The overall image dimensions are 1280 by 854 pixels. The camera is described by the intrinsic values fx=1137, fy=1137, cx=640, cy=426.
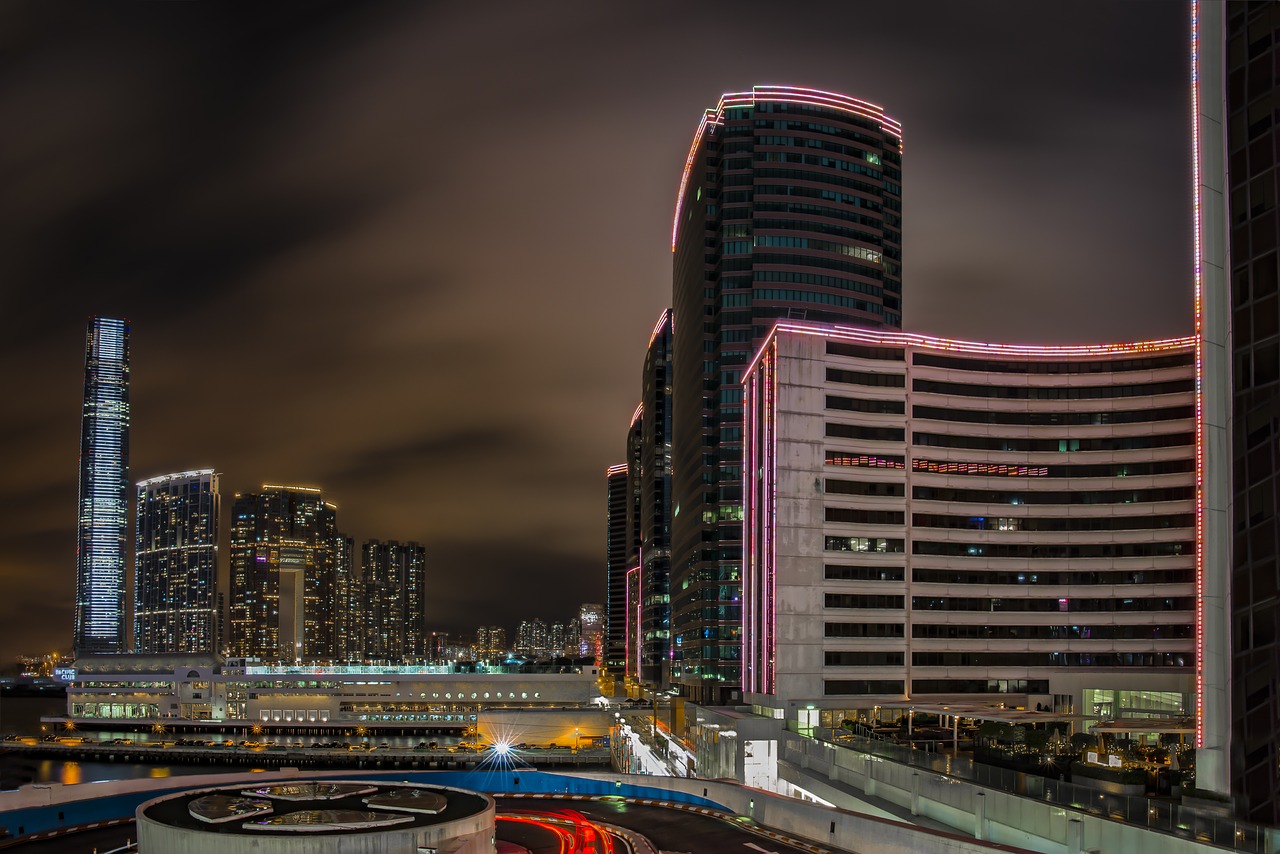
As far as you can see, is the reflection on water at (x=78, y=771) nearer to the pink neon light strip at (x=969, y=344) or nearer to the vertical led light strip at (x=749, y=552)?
the vertical led light strip at (x=749, y=552)

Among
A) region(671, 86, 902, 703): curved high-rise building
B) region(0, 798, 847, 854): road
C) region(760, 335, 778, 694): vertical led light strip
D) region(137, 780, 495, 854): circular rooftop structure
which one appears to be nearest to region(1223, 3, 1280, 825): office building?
region(0, 798, 847, 854): road

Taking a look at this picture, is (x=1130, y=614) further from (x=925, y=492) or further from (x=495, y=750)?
(x=495, y=750)

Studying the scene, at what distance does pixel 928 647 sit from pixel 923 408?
25.7 m

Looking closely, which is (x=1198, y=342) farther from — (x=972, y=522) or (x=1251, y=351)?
(x=972, y=522)

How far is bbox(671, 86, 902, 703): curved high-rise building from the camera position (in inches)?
6703

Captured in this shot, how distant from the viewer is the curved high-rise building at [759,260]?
559 feet

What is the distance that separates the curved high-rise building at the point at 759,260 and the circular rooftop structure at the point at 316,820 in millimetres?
120562

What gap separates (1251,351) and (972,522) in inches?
3157

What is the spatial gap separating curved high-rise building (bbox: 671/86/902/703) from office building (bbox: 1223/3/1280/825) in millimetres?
118404

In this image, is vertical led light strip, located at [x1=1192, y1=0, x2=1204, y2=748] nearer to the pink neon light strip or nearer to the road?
the road

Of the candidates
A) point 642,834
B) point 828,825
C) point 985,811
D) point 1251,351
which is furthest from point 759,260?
point 828,825

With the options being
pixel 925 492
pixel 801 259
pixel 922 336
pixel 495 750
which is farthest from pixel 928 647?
pixel 495 750

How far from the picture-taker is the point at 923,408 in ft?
405

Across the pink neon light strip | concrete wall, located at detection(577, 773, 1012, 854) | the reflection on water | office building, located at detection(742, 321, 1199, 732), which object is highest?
the pink neon light strip
